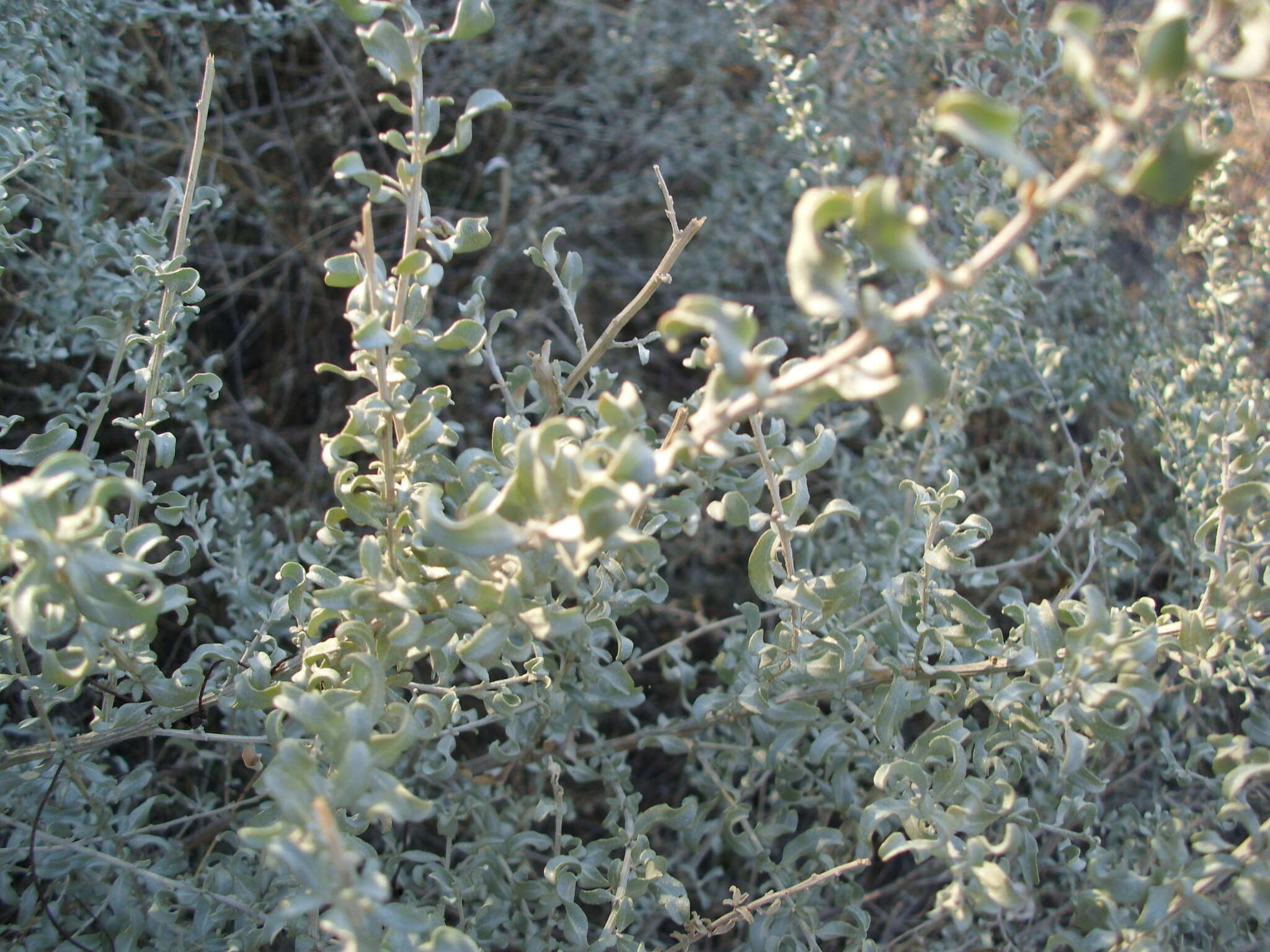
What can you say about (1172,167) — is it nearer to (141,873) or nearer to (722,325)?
(722,325)

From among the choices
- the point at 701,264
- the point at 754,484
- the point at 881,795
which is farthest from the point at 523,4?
the point at 881,795

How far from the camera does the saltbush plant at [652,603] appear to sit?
0.79 metres

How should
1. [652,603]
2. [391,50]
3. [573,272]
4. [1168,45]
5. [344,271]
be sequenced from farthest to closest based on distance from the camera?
[652,603] < [573,272] < [344,271] < [391,50] < [1168,45]

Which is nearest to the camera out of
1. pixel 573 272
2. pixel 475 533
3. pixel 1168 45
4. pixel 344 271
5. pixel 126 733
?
pixel 1168 45

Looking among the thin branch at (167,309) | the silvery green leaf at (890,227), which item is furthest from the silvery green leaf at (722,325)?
the thin branch at (167,309)

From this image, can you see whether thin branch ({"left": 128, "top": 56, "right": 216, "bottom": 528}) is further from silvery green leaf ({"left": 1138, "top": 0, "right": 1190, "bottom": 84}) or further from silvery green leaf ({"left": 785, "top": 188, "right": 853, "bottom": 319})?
silvery green leaf ({"left": 1138, "top": 0, "right": 1190, "bottom": 84})

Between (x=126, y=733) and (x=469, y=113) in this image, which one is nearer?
(x=469, y=113)

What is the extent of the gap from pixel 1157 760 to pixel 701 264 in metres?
1.60

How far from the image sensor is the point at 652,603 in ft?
4.83

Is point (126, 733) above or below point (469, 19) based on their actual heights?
below

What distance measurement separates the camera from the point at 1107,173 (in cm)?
65

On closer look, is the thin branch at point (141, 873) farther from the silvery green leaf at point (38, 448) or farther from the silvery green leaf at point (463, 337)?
the silvery green leaf at point (463, 337)

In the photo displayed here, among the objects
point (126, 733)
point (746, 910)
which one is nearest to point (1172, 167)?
point (746, 910)

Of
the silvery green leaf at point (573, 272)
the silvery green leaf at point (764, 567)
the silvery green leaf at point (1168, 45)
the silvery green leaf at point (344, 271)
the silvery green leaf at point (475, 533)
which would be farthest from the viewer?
the silvery green leaf at point (573, 272)
